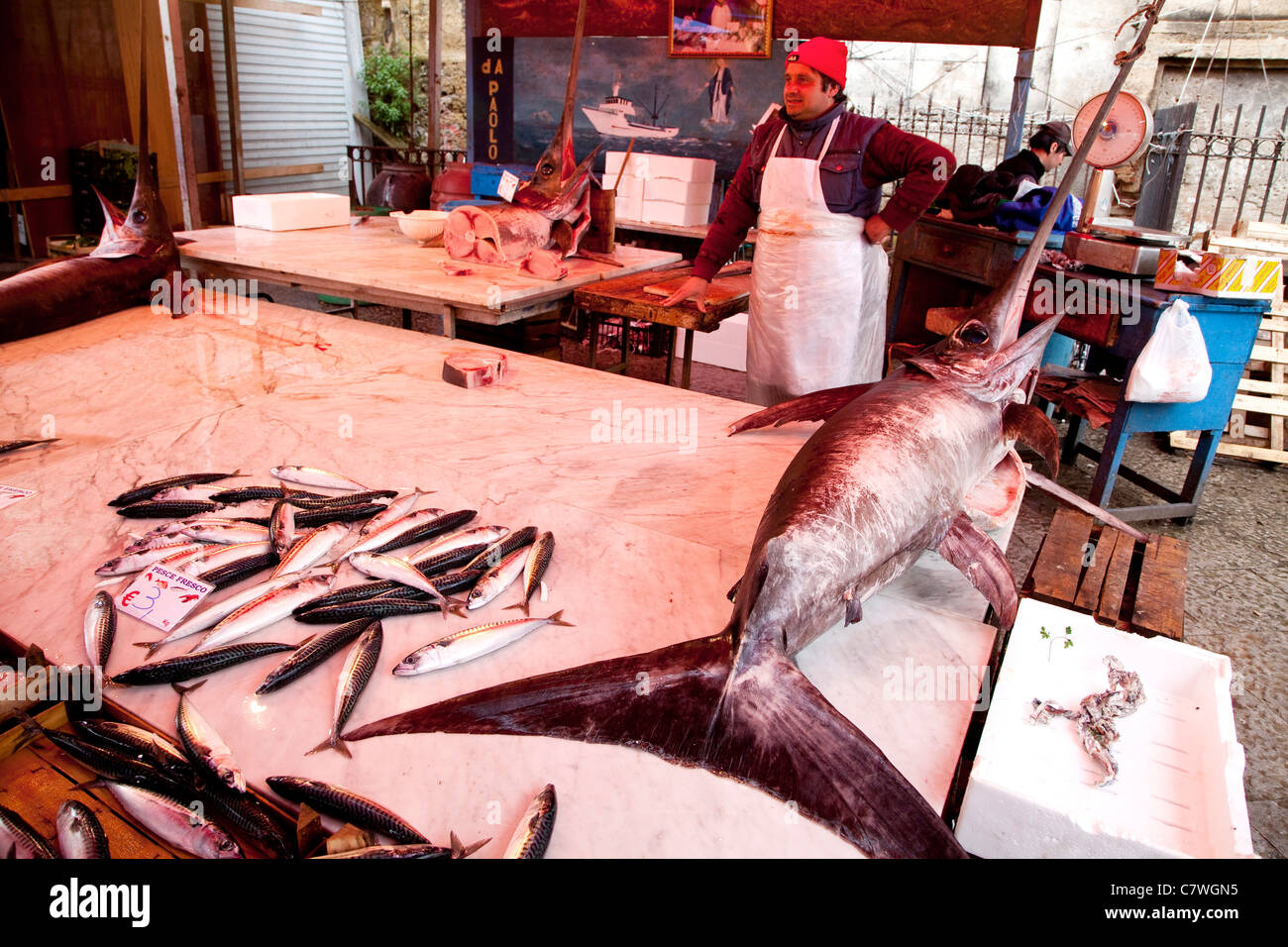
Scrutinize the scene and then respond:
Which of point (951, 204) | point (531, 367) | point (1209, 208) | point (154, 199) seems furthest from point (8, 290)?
point (1209, 208)

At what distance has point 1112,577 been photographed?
273 centimetres

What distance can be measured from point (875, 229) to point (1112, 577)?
243cm

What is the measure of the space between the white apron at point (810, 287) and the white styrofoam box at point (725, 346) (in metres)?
3.39

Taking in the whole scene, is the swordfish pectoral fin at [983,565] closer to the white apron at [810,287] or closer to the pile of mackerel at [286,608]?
the pile of mackerel at [286,608]

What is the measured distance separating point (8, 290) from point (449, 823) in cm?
437

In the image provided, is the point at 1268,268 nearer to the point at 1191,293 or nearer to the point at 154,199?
the point at 1191,293

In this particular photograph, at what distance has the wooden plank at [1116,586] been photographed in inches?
97.9

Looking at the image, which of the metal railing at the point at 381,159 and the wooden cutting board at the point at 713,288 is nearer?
the wooden cutting board at the point at 713,288

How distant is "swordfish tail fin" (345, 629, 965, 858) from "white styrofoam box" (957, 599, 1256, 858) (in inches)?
12.1

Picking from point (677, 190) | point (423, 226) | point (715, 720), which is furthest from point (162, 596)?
point (677, 190)

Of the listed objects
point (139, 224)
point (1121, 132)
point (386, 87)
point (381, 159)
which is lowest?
point (139, 224)

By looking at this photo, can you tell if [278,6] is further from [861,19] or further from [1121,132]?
[1121,132]
